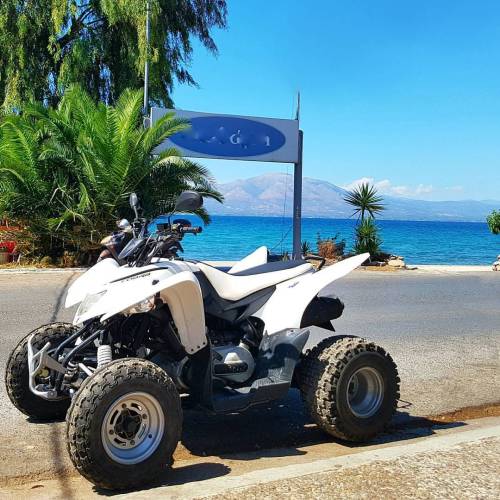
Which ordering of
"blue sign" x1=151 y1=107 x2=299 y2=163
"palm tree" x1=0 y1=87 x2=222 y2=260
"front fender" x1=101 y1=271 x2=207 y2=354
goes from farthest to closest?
→ "blue sign" x1=151 y1=107 x2=299 y2=163 → "palm tree" x1=0 y1=87 x2=222 y2=260 → "front fender" x1=101 y1=271 x2=207 y2=354

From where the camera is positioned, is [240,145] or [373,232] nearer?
[240,145]

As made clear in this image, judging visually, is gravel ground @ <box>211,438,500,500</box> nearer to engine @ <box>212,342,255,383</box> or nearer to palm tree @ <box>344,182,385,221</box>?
engine @ <box>212,342,255,383</box>

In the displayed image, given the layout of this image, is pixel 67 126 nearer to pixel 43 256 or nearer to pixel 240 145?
pixel 43 256

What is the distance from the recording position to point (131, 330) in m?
4.54

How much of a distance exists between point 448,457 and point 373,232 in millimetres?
18467

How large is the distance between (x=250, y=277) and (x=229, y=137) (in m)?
15.3

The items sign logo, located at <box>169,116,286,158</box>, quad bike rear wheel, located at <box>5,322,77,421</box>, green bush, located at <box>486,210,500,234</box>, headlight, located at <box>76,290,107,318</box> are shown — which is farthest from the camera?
green bush, located at <box>486,210,500,234</box>

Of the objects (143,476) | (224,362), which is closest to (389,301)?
(224,362)

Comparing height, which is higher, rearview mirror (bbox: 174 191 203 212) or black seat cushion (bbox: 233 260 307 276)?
rearview mirror (bbox: 174 191 203 212)

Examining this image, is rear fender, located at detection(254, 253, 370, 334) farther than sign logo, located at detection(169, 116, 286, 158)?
No

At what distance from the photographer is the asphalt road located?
191 inches

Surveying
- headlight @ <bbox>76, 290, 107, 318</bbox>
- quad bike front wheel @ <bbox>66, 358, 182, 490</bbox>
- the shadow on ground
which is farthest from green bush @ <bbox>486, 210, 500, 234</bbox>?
quad bike front wheel @ <bbox>66, 358, 182, 490</bbox>

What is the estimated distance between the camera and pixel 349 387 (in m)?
4.91

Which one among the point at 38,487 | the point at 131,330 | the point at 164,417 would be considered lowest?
the point at 38,487
